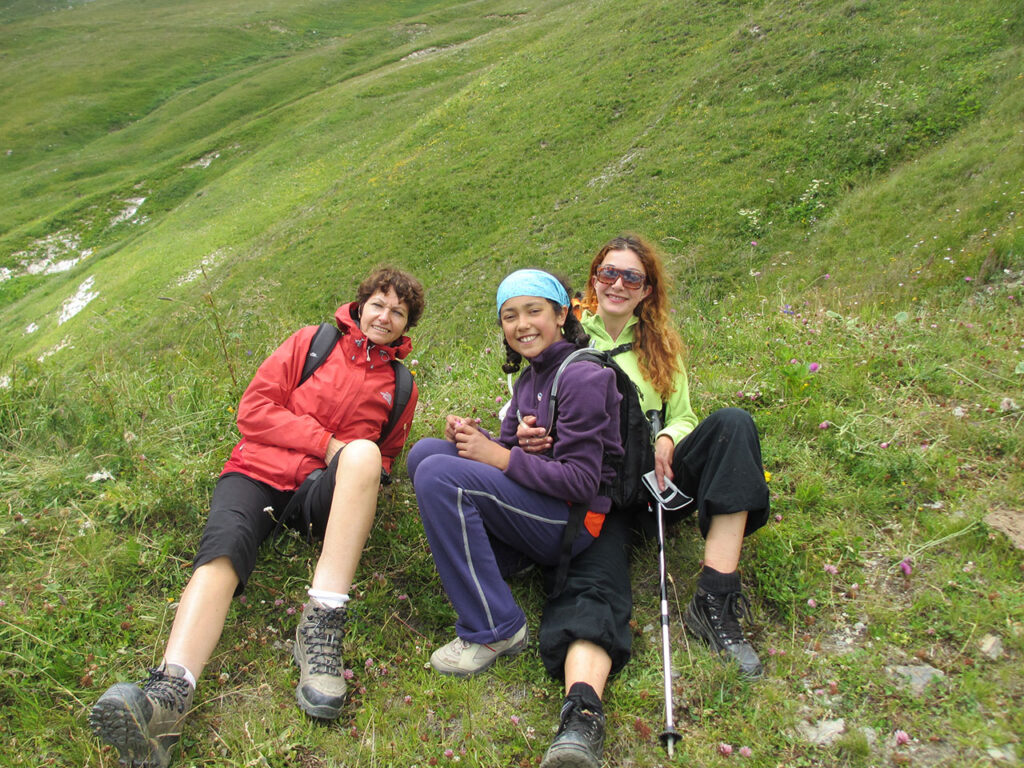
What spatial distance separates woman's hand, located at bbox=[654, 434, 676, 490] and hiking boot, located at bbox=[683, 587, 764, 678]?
1.78 feet

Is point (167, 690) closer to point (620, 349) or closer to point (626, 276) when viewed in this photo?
point (620, 349)

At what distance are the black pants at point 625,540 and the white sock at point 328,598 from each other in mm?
922

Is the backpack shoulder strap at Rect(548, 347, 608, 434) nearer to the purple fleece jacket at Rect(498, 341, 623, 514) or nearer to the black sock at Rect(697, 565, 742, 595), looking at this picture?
the purple fleece jacket at Rect(498, 341, 623, 514)

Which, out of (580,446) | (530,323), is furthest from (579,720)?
(530,323)

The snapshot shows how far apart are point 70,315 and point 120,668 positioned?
94.8 feet

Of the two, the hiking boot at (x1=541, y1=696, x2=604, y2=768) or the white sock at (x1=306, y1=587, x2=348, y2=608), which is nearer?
the hiking boot at (x1=541, y1=696, x2=604, y2=768)

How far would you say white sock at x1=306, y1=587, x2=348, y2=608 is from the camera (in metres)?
2.83

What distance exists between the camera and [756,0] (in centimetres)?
2258

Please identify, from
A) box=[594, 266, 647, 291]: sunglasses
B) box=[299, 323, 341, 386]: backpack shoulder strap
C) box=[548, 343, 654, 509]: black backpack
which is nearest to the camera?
box=[548, 343, 654, 509]: black backpack

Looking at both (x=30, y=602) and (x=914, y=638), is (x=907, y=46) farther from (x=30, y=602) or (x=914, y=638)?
(x=30, y=602)

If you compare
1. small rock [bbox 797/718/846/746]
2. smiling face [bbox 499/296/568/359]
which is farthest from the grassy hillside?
smiling face [bbox 499/296/568/359]

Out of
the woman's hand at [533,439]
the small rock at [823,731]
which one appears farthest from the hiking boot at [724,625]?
the woman's hand at [533,439]

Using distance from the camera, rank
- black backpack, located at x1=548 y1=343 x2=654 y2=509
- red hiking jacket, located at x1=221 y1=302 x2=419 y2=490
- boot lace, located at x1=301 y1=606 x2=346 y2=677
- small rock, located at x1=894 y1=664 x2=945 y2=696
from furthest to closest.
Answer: red hiking jacket, located at x1=221 y1=302 x2=419 y2=490
black backpack, located at x1=548 y1=343 x2=654 y2=509
boot lace, located at x1=301 y1=606 x2=346 y2=677
small rock, located at x1=894 y1=664 x2=945 y2=696

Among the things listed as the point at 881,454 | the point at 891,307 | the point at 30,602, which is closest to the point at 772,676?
the point at 881,454
